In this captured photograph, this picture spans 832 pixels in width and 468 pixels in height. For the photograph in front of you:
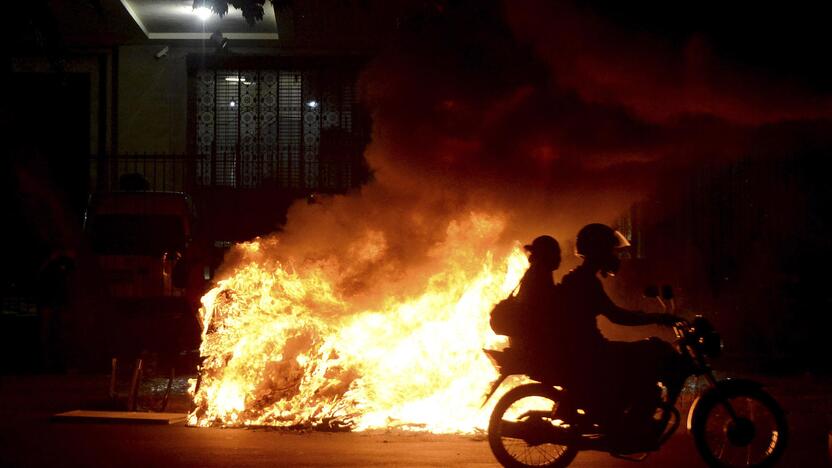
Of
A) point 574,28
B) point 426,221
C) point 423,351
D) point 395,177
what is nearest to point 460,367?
point 423,351

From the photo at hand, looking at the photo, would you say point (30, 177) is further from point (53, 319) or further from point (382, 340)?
point (382, 340)

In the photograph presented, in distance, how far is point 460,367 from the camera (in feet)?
31.1

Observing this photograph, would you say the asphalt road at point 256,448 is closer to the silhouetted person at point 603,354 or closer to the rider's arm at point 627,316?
the silhouetted person at point 603,354

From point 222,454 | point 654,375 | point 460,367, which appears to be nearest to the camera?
point 654,375

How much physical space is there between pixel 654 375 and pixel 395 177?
418cm

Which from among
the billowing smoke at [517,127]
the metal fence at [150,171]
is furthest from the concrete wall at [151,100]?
the billowing smoke at [517,127]

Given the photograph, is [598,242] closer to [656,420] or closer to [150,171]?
[656,420]

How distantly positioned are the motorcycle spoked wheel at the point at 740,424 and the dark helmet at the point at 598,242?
1300 millimetres

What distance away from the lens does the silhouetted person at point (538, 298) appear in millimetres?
7602

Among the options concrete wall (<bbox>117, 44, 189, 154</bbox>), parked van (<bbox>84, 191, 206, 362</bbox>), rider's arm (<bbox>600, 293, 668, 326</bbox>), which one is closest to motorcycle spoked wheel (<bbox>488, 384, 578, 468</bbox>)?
rider's arm (<bbox>600, 293, 668, 326</bbox>)

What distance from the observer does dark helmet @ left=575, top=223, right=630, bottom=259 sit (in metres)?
7.64

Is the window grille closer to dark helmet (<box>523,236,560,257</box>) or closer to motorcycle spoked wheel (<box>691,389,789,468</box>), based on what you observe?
dark helmet (<box>523,236,560,257</box>)

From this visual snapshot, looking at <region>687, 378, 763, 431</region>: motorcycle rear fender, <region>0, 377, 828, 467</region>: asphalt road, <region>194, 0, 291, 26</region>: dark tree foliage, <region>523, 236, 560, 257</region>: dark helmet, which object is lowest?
<region>0, 377, 828, 467</region>: asphalt road

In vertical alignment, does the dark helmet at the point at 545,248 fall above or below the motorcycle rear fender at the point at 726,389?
above
